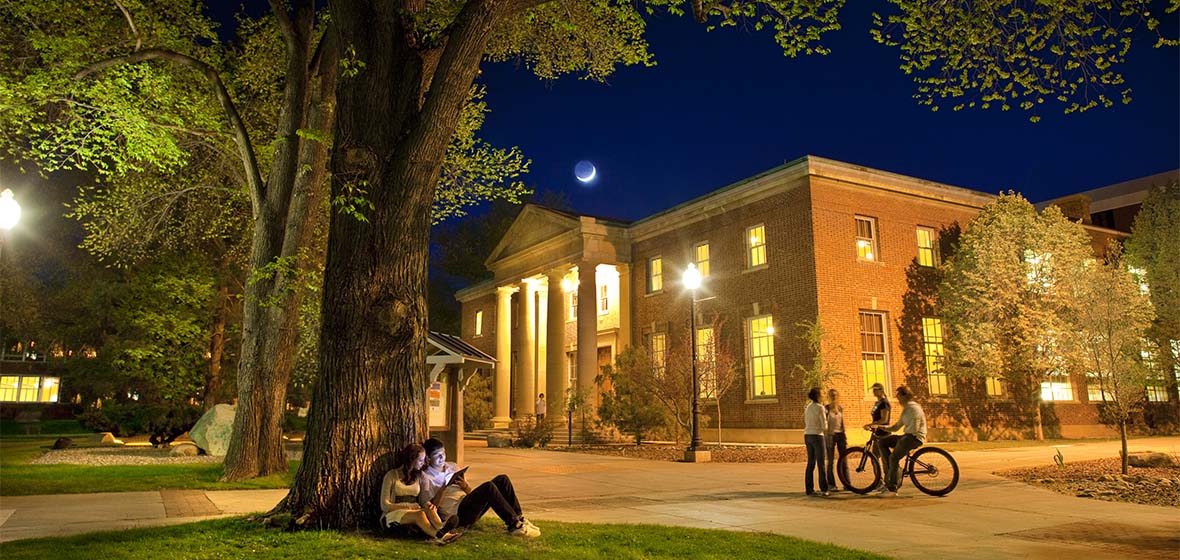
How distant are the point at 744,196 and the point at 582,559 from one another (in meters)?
21.0

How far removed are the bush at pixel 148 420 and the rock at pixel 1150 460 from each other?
24130 mm

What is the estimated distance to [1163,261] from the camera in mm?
29422

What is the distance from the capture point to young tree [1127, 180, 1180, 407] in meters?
28.2

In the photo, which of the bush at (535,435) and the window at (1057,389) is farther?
the window at (1057,389)

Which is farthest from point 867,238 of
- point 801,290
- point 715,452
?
point 715,452

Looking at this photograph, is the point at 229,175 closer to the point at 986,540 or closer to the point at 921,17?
the point at 921,17

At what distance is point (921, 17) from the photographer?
9.50m

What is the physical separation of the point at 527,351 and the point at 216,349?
1260 cm

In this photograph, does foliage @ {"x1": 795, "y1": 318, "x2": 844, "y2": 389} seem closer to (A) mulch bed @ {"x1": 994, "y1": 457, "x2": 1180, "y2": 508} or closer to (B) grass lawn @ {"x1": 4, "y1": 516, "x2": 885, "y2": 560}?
(A) mulch bed @ {"x1": 994, "y1": 457, "x2": 1180, "y2": 508}

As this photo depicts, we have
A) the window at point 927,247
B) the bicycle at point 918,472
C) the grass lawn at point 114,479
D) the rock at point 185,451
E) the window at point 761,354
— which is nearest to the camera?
the bicycle at point 918,472

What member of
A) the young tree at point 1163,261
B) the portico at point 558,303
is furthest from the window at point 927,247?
the portico at point 558,303

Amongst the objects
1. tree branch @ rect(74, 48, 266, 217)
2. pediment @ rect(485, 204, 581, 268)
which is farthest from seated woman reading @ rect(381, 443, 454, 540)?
pediment @ rect(485, 204, 581, 268)

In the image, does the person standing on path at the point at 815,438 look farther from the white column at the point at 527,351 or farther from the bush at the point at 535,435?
the white column at the point at 527,351

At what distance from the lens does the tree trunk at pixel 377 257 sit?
7.18m
